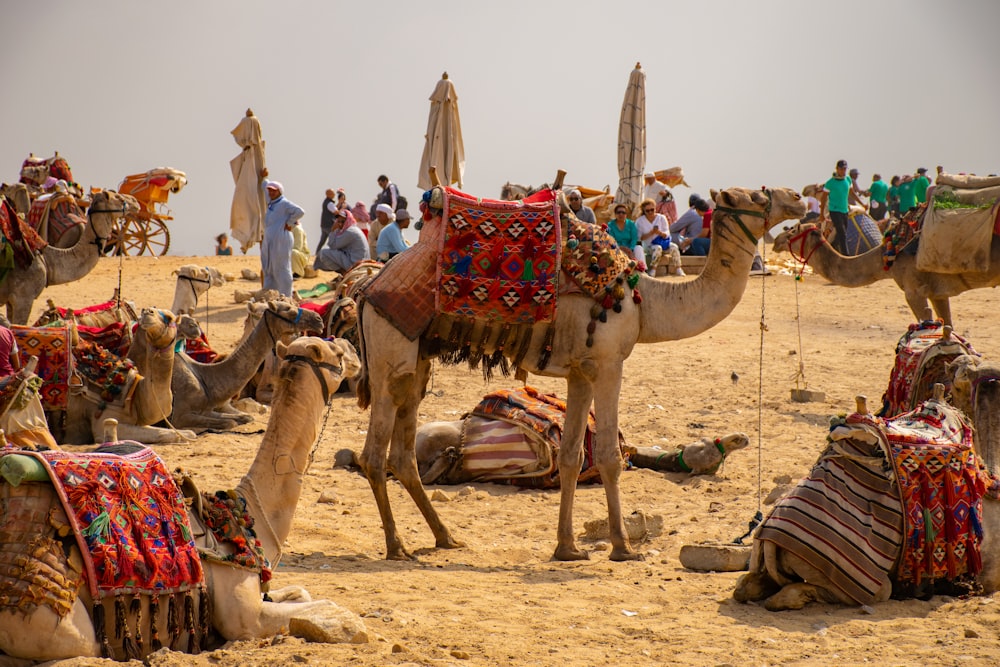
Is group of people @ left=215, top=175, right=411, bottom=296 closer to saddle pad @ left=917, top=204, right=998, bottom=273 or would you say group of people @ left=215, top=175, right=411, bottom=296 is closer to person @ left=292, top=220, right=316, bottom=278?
person @ left=292, top=220, right=316, bottom=278

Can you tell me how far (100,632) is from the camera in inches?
164

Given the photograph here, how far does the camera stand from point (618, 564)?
22.9 ft

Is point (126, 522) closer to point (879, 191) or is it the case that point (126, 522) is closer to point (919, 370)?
point (919, 370)

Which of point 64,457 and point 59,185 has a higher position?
point 59,185

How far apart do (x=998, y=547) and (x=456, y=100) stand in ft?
53.0

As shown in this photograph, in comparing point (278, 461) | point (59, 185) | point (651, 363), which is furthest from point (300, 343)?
point (59, 185)

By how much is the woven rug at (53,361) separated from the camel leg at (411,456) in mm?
3593

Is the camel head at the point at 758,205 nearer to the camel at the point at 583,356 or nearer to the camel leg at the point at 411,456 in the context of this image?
the camel at the point at 583,356

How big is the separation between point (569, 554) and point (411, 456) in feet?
4.12

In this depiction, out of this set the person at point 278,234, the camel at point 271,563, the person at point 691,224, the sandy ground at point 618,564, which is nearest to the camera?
the camel at point 271,563

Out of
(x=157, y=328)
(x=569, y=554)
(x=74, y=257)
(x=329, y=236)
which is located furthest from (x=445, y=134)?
(x=569, y=554)

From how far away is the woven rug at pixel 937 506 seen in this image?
570cm

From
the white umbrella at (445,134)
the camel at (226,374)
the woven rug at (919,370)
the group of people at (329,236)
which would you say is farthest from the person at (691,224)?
the woven rug at (919,370)

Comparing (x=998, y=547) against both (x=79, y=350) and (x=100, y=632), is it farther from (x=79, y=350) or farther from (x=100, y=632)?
(x=79, y=350)
